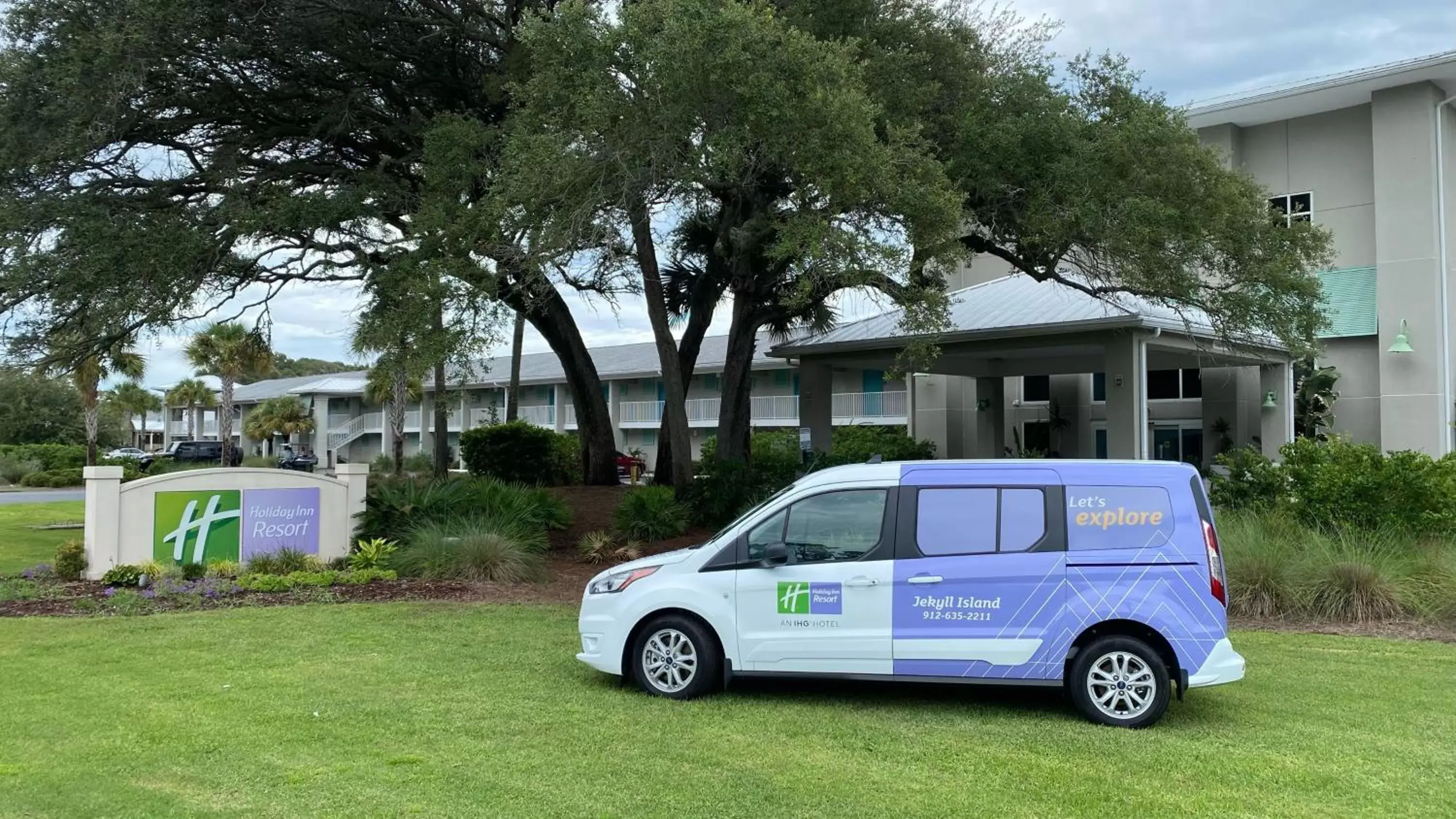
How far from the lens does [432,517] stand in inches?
591

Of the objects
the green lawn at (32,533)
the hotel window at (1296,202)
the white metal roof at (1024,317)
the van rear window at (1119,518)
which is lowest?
the green lawn at (32,533)

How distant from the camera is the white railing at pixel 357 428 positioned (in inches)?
2083

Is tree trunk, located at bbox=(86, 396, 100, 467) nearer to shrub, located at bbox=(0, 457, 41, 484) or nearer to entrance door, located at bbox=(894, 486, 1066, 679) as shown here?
shrub, located at bbox=(0, 457, 41, 484)

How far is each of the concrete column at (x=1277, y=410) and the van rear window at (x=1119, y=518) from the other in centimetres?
1767

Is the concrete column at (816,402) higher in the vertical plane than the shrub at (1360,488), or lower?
higher

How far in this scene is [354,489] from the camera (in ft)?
46.7

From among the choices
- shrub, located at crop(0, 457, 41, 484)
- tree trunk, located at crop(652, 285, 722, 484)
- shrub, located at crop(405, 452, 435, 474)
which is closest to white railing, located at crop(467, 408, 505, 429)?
shrub, located at crop(405, 452, 435, 474)

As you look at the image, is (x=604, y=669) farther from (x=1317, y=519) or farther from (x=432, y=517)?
(x=1317, y=519)

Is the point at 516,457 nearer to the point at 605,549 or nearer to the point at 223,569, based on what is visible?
the point at 605,549

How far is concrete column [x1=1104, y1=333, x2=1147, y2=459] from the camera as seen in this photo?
18.7 metres

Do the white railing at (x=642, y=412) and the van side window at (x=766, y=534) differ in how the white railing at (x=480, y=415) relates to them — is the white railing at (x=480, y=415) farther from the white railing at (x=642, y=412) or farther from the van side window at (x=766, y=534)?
the van side window at (x=766, y=534)

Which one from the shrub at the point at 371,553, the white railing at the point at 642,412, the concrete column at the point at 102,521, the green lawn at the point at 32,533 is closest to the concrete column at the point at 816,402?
the shrub at the point at 371,553

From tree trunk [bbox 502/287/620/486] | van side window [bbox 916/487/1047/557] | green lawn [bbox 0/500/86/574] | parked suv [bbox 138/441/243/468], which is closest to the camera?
van side window [bbox 916/487/1047/557]

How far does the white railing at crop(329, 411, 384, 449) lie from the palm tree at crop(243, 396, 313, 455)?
5.43 ft
